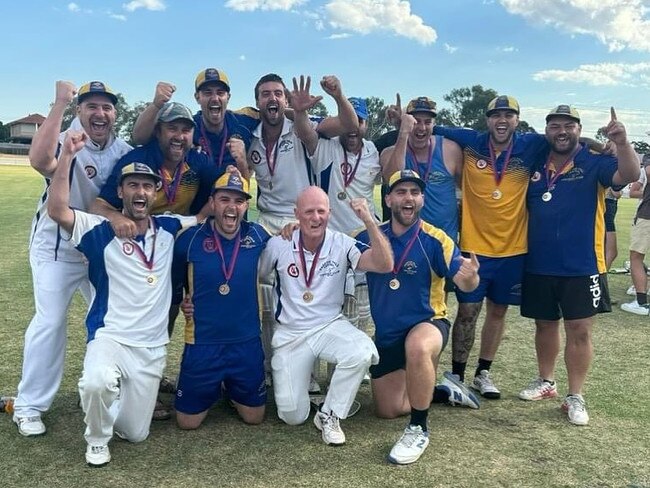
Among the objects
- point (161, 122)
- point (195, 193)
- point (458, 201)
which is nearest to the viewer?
point (161, 122)

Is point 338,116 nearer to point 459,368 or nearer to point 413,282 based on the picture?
point 413,282

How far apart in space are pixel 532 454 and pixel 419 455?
0.83m

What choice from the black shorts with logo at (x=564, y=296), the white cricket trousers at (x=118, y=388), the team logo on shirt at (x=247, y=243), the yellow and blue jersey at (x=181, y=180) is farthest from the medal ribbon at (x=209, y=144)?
the black shorts with logo at (x=564, y=296)

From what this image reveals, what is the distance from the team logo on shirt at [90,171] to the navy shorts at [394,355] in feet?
8.95

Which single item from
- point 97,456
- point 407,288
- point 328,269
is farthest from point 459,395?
point 97,456

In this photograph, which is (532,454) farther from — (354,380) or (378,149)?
(378,149)

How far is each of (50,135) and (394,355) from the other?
313cm

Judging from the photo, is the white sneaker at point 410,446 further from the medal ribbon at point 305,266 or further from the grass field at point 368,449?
the medal ribbon at point 305,266

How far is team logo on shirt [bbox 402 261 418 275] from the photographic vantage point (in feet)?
16.3

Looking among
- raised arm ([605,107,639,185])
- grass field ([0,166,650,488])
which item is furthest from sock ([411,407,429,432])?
raised arm ([605,107,639,185])

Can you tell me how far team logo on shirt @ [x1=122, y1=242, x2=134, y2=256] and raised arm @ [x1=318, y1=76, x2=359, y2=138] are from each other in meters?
2.12

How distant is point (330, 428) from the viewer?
15.4 feet

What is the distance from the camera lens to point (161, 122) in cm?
504

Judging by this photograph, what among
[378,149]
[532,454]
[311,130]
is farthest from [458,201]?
[532,454]
